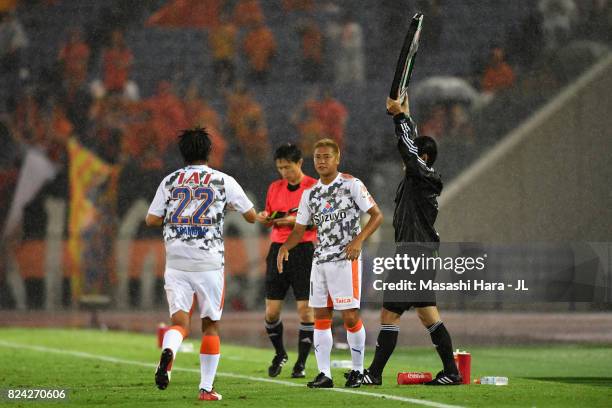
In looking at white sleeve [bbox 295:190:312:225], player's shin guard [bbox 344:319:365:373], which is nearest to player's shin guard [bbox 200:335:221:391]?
player's shin guard [bbox 344:319:365:373]

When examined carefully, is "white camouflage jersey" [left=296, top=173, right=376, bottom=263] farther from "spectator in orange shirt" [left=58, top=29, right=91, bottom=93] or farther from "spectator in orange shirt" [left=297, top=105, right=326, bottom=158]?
"spectator in orange shirt" [left=58, top=29, right=91, bottom=93]

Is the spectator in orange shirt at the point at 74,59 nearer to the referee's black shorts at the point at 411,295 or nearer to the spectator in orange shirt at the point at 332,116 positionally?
the spectator in orange shirt at the point at 332,116

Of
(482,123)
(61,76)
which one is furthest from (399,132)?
(61,76)

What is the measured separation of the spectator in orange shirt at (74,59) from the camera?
27328 mm

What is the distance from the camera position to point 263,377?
10.3m

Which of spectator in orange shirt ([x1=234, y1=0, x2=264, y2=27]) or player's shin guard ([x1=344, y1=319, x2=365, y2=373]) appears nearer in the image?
player's shin guard ([x1=344, y1=319, x2=365, y2=373])

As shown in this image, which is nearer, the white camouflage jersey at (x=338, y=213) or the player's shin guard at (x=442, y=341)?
the white camouflage jersey at (x=338, y=213)

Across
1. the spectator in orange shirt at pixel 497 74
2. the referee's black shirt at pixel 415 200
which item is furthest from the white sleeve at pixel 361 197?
the spectator in orange shirt at pixel 497 74

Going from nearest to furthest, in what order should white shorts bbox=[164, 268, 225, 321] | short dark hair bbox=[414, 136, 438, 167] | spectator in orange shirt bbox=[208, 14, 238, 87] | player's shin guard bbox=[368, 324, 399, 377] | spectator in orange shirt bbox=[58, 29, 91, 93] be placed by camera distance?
white shorts bbox=[164, 268, 225, 321] < player's shin guard bbox=[368, 324, 399, 377] < short dark hair bbox=[414, 136, 438, 167] < spectator in orange shirt bbox=[58, 29, 91, 93] < spectator in orange shirt bbox=[208, 14, 238, 87]

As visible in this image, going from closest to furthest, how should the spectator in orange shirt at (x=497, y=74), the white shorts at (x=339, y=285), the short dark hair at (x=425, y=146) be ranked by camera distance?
1. the white shorts at (x=339, y=285)
2. the short dark hair at (x=425, y=146)
3. the spectator in orange shirt at (x=497, y=74)

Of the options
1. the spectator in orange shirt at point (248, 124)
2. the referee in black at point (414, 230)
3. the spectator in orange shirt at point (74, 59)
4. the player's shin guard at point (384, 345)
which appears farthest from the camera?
the spectator in orange shirt at point (74, 59)

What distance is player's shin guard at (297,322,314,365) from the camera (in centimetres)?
1031

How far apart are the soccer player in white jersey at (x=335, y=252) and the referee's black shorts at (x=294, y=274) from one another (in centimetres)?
165

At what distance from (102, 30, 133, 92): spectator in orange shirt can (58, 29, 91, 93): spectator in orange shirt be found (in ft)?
1.57
